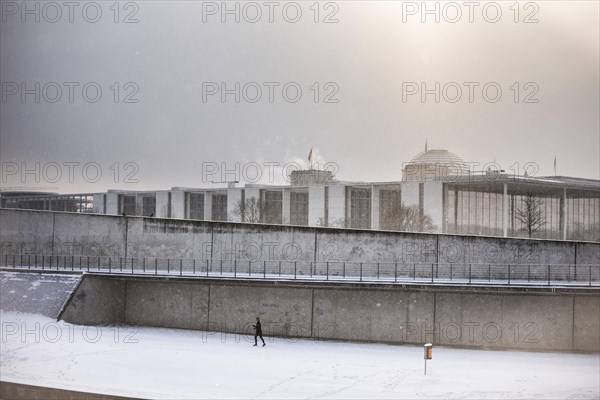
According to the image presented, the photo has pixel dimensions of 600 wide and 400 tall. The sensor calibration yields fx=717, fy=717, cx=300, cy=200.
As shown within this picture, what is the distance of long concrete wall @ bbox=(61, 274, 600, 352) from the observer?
26.1 meters

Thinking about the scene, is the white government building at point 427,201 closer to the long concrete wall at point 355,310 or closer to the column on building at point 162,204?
the column on building at point 162,204

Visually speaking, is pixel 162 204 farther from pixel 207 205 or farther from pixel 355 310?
pixel 355 310

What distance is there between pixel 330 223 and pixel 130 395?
42.6 m

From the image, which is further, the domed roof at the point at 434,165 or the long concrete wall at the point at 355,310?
the domed roof at the point at 434,165

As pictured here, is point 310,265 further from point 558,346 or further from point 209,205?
point 209,205

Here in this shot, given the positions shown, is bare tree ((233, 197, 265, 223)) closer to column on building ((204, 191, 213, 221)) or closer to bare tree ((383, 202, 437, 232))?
column on building ((204, 191, 213, 221))

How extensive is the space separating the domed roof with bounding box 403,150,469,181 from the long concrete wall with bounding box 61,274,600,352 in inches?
1400

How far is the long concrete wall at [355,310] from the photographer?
2606 cm

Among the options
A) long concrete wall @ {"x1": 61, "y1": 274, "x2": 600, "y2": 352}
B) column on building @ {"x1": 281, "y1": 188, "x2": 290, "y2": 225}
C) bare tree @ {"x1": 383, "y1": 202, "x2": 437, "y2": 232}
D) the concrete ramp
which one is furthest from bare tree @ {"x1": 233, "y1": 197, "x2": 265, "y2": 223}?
long concrete wall @ {"x1": 61, "y1": 274, "x2": 600, "y2": 352}

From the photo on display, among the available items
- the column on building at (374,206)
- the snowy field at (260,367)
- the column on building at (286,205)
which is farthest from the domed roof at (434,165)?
the snowy field at (260,367)

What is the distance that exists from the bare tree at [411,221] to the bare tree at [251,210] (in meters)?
13.7

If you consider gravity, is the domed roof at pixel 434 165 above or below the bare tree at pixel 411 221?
above

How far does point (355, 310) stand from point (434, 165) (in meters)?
37.2

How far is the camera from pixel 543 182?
49.7 metres
